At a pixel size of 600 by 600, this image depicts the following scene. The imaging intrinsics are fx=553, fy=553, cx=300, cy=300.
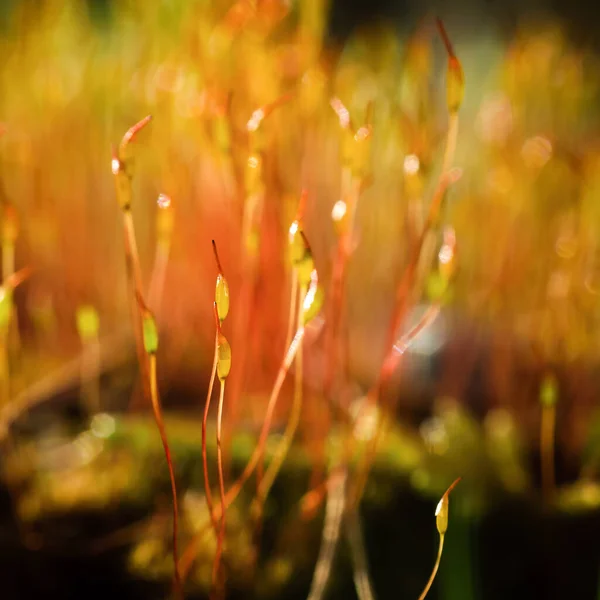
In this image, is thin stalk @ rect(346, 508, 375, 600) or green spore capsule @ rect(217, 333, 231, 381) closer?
green spore capsule @ rect(217, 333, 231, 381)

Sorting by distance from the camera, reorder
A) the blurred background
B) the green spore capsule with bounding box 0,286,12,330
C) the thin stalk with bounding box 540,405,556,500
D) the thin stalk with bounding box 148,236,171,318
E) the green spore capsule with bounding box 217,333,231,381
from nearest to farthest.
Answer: the green spore capsule with bounding box 217,333,231,381
the green spore capsule with bounding box 0,286,12,330
the blurred background
the thin stalk with bounding box 540,405,556,500
the thin stalk with bounding box 148,236,171,318

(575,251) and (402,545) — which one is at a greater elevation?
(575,251)

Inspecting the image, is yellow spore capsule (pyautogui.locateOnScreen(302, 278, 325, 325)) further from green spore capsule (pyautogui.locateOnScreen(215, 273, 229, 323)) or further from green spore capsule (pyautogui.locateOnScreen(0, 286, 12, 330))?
green spore capsule (pyautogui.locateOnScreen(0, 286, 12, 330))

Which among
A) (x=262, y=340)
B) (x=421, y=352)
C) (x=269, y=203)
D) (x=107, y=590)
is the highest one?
(x=269, y=203)

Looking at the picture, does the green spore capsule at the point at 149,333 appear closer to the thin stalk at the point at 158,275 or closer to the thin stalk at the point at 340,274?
the thin stalk at the point at 340,274

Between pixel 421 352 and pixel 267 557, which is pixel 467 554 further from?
pixel 421 352

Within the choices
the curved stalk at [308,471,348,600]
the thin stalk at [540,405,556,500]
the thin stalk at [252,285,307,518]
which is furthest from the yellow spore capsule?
the thin stalk at [540,405,556,500]

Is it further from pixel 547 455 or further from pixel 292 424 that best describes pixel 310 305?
pixel 547 455

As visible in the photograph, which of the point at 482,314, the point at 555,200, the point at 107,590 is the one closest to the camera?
the point at 107,590

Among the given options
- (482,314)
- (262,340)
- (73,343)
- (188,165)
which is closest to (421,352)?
(482,314)
